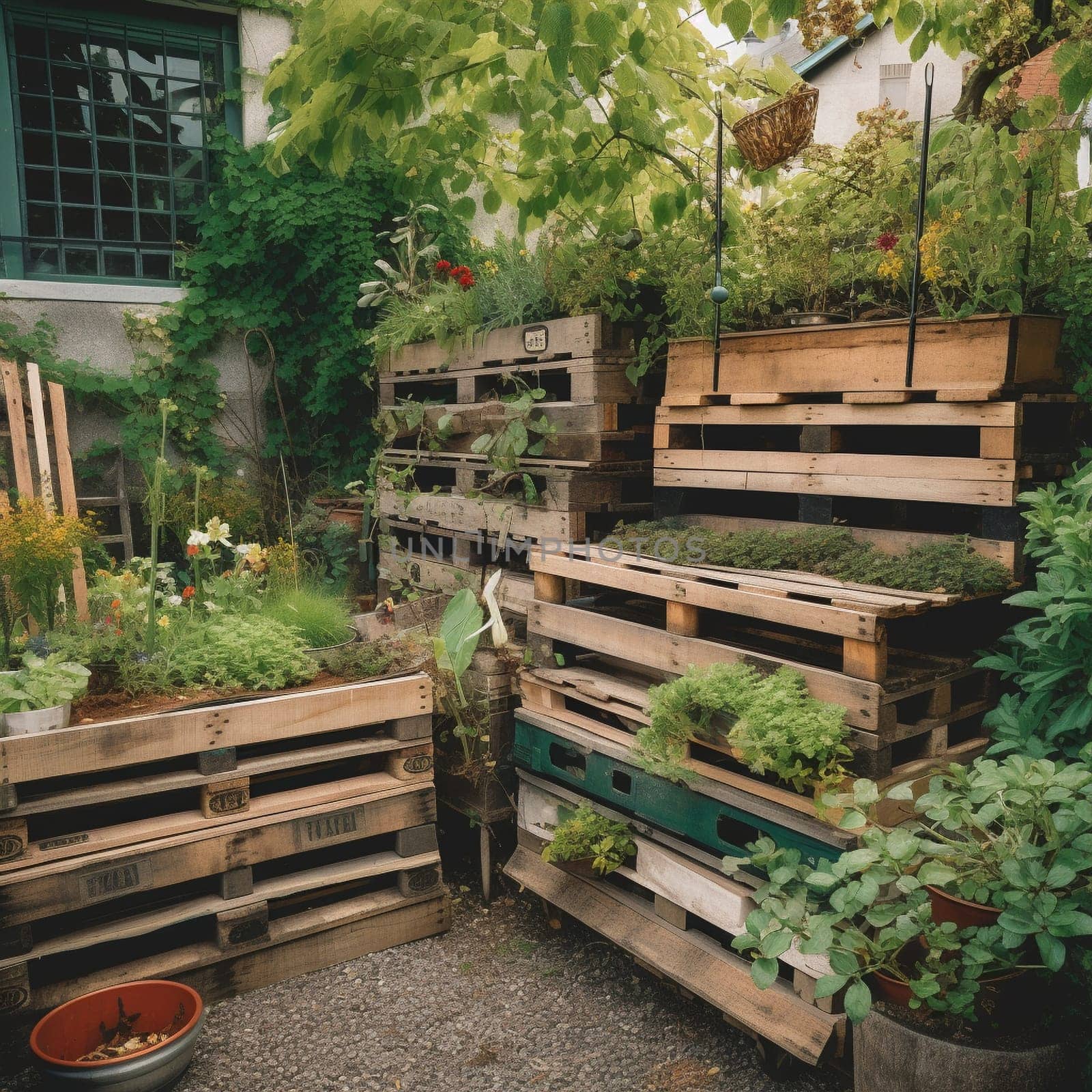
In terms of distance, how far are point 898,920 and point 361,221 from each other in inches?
247

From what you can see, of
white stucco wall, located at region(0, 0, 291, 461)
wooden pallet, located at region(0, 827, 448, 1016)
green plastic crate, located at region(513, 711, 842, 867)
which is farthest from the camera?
white stucco wall, located at region(0, 0, 291, 461)

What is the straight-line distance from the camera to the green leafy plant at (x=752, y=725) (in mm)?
2561

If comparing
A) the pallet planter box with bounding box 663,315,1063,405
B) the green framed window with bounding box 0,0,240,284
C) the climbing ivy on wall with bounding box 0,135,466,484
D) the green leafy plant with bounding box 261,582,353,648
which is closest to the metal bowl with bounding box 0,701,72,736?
the green leafy plant with bounding box 261,582,353,648

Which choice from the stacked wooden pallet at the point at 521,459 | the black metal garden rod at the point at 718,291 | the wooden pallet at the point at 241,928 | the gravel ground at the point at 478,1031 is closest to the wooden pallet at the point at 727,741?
the stacked wooden pallet at the point at 521,459

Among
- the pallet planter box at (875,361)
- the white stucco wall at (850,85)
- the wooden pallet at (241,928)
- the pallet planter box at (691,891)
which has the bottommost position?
the wooden pallet at (241,928)

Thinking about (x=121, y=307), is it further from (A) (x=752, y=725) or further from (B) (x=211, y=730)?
(A) (x=752, y=725)

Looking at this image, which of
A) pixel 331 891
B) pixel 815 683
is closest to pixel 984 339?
pixel 815 683

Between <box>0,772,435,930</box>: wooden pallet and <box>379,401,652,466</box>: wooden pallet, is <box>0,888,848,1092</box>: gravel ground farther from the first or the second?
<box>379,401,652,466</box>: wooden pallet

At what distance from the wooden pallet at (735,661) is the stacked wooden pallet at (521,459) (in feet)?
1.59

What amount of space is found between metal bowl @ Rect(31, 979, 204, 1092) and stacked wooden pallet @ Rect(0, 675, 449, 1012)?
19 cm

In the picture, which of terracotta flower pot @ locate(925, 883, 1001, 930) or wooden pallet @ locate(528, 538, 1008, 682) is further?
wooden pallet @ locate(528, 538, 1008, 682)

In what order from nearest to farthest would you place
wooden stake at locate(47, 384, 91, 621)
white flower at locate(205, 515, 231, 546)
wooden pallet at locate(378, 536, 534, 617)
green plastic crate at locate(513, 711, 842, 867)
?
green plastic crate at locate(513, 711, 842, 867) → white flower at locate(205, 515, 231, 546) → wooden pallet at locate(378, 536, 534, 617) → wooden stake at locate(47, 384, 91, 621)

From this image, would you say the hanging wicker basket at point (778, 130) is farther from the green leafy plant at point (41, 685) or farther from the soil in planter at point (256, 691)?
the green leafy plant at point (41, 685)

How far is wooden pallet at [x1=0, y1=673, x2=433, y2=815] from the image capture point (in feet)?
9.71
